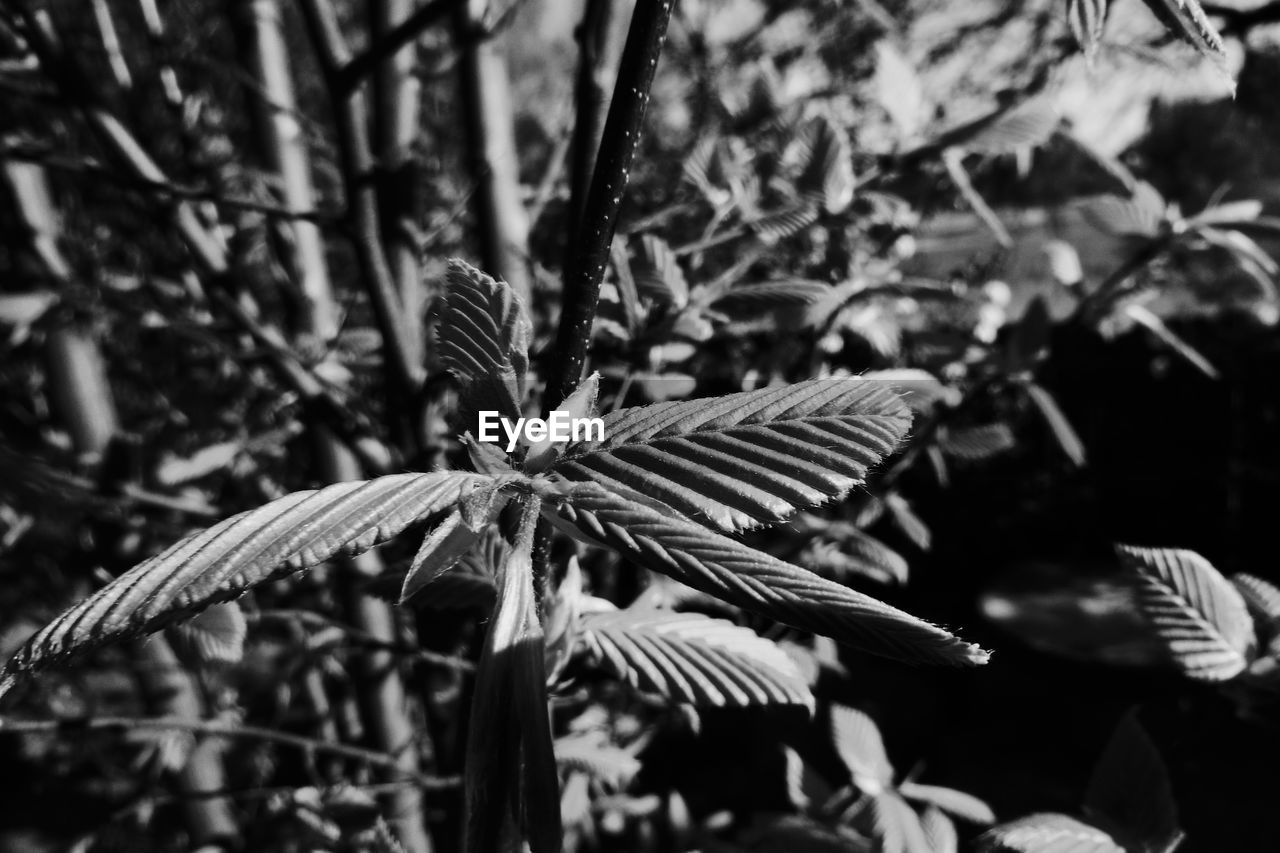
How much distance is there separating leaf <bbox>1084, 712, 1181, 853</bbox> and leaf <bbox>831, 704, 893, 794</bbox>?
224 millimetres

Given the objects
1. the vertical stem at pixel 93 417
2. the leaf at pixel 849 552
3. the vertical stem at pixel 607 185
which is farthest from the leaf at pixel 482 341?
the vertical stem at pixel 93 417

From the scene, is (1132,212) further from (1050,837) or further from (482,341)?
(482,341)

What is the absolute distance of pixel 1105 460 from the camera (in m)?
3.46

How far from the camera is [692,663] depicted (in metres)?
0.50

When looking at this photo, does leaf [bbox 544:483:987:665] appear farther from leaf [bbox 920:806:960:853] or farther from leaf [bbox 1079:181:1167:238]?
leaf [bbox 1079:181:1167:238]

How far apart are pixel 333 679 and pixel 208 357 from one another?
0.63 meters

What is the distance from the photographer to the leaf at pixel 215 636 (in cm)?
72

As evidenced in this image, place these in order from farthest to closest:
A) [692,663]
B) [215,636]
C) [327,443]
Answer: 1. [327,443]
2. [215,636]
3. [692,663]

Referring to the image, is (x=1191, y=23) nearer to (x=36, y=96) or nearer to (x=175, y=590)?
(x=175, y=590)

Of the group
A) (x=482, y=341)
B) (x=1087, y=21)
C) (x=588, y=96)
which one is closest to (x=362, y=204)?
(x=588, y=96)

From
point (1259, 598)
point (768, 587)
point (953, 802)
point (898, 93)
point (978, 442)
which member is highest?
point (898, 93)

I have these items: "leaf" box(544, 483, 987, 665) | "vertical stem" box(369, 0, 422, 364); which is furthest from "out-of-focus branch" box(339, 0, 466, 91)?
"leaf" box(544, 483, 987, 665)

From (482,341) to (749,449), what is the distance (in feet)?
0.41

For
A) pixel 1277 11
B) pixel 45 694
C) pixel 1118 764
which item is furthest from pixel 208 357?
pixel 1277 11
